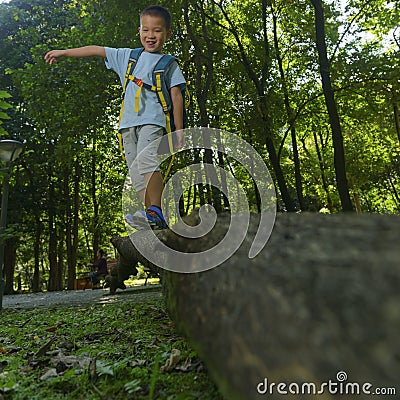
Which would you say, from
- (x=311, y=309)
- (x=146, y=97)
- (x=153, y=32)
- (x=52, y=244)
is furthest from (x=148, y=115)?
(x=52, y=244)

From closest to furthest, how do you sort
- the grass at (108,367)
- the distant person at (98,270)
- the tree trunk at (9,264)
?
the grass at (108,367) → the distant person at (98,270) → the tree trunk at (9,264)

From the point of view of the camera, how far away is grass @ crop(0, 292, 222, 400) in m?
1.50

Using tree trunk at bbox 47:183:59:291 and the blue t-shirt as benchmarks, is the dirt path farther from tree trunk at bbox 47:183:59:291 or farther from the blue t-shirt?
tree trunk at bbox 47:183:59:291

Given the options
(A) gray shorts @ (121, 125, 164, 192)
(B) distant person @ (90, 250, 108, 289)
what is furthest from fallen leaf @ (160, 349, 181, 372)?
(B) distant person @ (90, 250, 108, 289)

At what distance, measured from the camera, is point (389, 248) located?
84cm

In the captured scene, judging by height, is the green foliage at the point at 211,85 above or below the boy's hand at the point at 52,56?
above

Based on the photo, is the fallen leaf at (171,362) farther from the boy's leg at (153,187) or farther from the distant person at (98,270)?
the distant person at (98,270)

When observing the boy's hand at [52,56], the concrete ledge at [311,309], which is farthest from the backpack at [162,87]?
the concrete ledge at [311,309]

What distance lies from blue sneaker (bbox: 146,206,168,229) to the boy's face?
5.25 feet

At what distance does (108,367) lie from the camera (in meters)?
1.83

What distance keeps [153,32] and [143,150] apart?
3.86ft

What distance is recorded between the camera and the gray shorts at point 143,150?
3938mm

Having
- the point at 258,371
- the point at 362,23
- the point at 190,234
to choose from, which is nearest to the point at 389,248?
the point at 258,371

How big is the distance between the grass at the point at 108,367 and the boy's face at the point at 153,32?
2.59 meters
